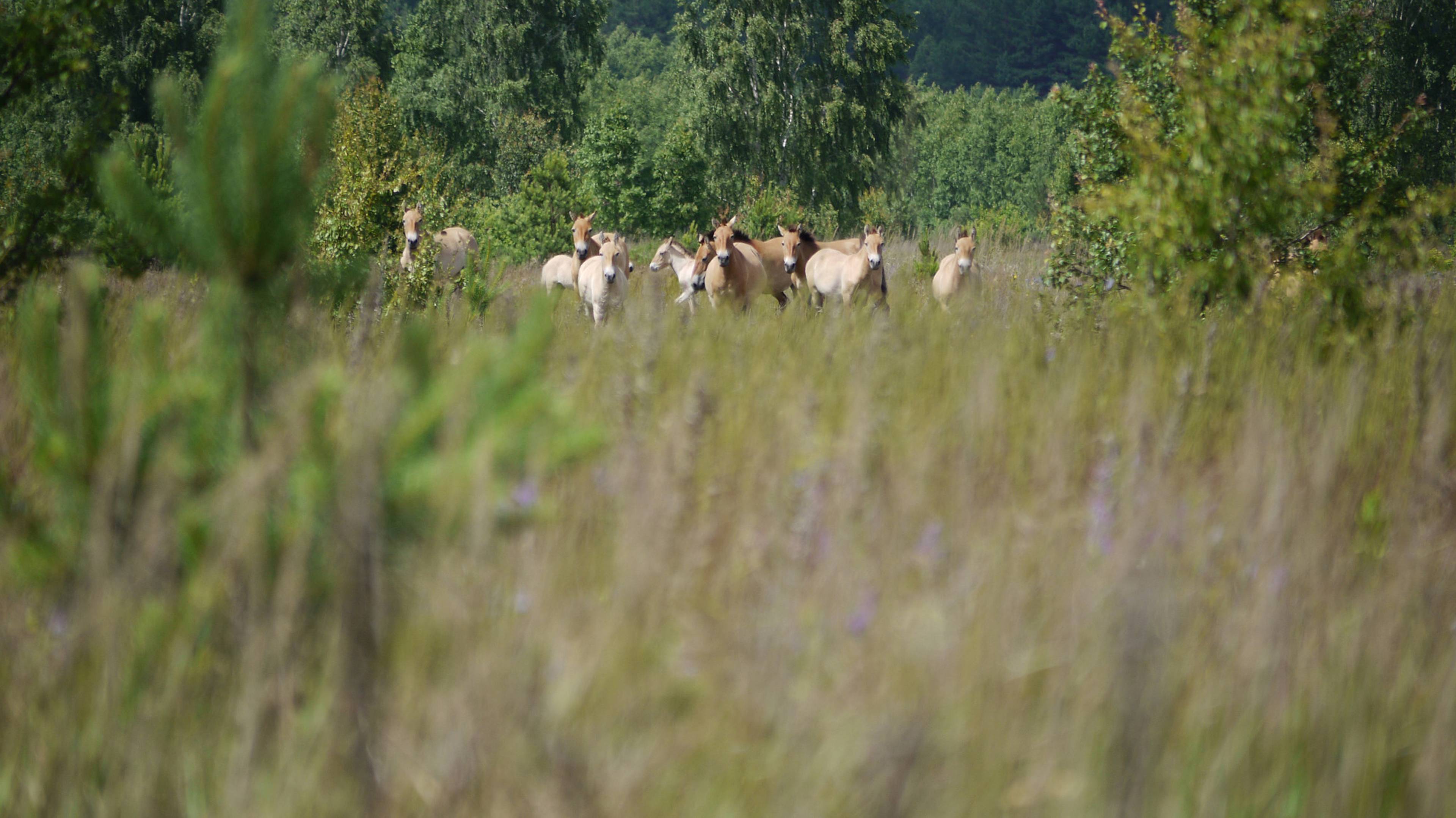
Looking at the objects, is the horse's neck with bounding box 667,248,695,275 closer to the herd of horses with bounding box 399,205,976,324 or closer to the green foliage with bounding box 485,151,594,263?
the herd of horses with bounding box 399,205,976,324

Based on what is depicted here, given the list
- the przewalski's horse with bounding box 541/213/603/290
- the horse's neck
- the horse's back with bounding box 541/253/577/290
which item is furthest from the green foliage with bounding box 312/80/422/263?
the horse's back with bounding box 541/253/577/290

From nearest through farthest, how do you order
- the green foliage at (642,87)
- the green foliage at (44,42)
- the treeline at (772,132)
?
1. the green foliage at (44,42)
2. the treeline at (772,132)
3. the green foliage at (642,87)

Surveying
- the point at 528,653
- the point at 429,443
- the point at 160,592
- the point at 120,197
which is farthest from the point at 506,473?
the point at 120,197

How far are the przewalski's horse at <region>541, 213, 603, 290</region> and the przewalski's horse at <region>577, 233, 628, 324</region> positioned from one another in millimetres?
894

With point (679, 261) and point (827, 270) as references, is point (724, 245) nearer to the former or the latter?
point (827, 270)

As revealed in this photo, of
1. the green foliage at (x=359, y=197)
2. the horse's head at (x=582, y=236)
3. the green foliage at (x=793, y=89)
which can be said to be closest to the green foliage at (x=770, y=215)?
the green foliage at (x=793, y=89)

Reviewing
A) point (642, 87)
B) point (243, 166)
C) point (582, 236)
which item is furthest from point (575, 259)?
point (642, 87)

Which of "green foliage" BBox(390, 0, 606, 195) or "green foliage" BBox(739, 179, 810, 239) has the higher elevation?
"green foliage" BBox(390, 0, 606, 195)

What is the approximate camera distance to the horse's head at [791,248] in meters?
13.1

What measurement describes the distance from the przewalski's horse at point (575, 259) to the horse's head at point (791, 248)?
231 cm

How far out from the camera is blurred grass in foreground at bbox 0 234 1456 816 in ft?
4.94

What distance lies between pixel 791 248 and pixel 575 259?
3.08 meters

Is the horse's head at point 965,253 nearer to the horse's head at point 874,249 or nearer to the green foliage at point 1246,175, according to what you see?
the horse's head at point 874,249

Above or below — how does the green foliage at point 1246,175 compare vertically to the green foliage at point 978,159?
above
